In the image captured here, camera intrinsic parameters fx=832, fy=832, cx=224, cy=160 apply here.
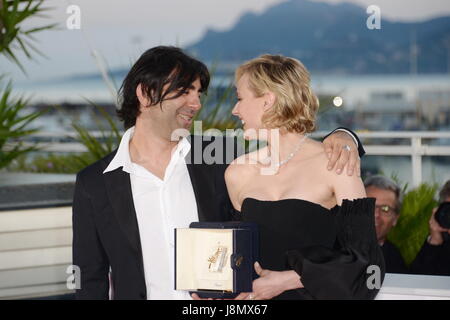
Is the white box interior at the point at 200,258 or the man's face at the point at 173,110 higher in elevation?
the man's face at the point at 173,110

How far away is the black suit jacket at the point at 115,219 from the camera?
226 cm

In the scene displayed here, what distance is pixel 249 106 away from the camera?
219 centimetres

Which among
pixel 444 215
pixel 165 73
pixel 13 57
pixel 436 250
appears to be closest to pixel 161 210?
pixel 165 73

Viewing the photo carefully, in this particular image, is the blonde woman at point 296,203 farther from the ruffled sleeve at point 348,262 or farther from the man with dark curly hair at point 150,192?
the man with dark curly hair at point 150,192

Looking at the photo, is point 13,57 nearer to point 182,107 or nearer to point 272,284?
point 182,107

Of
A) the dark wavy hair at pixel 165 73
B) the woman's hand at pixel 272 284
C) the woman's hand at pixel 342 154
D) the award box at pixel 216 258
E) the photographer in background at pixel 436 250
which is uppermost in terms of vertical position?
the dark wavy hair at pixel 165 73

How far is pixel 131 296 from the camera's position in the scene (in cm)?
225

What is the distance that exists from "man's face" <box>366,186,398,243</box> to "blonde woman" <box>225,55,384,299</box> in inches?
65.8

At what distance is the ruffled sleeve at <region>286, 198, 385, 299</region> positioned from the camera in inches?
79.2

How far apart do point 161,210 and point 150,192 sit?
66mm

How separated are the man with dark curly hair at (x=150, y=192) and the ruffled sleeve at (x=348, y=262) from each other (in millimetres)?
253

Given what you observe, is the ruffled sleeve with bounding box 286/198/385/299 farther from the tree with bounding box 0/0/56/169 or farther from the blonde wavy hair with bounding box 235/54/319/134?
the tree with bounding box 0/0/56/169

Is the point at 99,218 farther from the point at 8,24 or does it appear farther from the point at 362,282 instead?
the point at 8,24

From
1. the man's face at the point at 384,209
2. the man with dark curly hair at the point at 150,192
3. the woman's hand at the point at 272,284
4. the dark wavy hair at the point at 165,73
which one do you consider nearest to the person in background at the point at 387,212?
the man's face at the point at 384,209
